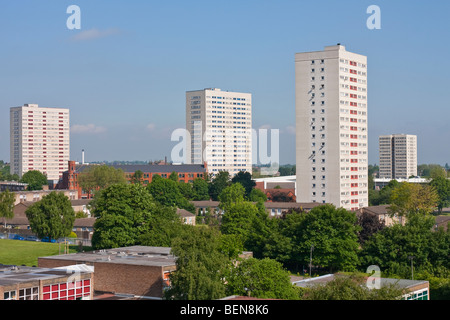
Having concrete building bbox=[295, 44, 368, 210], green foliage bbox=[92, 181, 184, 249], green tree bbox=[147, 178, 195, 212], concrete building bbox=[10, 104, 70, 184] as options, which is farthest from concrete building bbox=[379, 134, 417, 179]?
green foliage bbox=[92, 181, 184, 249]

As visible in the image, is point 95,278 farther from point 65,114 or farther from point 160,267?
point 65,114

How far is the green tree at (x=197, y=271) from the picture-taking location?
24062mm

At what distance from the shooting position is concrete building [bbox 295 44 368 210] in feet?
264

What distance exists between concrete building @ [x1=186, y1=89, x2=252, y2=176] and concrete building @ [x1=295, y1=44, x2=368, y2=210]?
6757cm

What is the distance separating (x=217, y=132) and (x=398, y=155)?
71.2 meters

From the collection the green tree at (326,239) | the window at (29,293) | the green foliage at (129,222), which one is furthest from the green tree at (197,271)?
the green tree at (326,239)

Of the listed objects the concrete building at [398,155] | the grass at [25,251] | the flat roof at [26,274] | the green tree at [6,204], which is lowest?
the grass at [25,251]

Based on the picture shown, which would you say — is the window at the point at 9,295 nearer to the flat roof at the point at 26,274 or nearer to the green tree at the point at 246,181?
the flat roof at the point at 26,274

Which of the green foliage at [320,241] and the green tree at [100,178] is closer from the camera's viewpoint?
the green foliage at [320,241]

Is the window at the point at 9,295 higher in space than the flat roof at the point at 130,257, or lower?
higher

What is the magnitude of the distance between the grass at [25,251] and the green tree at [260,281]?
18604mm

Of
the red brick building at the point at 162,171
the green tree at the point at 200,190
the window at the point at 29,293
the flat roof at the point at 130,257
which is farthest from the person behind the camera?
the red brick building at the point at 162,171

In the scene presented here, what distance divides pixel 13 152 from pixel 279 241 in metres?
146

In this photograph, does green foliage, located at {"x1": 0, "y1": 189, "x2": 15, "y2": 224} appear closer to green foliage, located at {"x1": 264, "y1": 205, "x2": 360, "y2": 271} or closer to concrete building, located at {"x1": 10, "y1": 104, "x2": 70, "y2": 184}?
green foliage, located at {"x1": 264, "y1": 205, "x2": 360, "y2": 271}
